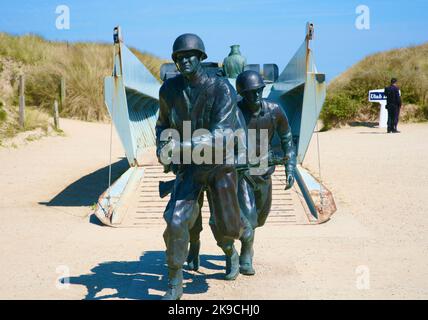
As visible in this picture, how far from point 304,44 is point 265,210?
14.5ft

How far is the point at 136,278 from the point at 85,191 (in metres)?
5.40

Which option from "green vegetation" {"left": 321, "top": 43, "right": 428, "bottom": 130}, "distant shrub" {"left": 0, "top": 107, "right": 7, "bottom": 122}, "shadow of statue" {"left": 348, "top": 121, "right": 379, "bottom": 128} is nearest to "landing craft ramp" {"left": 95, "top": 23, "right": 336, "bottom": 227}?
"distant shrub" {"left": 0, "top": 107, "right": 7, "bottom": 122}

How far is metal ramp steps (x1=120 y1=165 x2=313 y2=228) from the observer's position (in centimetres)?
830

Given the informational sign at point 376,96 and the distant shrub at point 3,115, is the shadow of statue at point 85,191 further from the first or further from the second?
the informational sign at point 376,96

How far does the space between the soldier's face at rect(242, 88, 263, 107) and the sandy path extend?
4.97 ft

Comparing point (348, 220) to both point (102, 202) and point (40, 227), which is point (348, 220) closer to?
point (102, 202)

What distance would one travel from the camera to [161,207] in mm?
8773

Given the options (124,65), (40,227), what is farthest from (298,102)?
(40,227)

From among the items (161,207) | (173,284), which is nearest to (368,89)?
(161,207)

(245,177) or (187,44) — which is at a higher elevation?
(187,44)

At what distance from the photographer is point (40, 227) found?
26.9 ft

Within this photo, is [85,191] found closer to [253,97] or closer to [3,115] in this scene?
[253,97]

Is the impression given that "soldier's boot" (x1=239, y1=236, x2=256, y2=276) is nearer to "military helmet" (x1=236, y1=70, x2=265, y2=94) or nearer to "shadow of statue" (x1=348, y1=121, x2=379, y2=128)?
"military helmet" (x1=236, y1=70, x2=265, y2=94)

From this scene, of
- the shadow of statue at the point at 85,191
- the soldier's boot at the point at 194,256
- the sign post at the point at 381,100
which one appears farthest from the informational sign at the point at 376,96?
the soldier's boot at the point at 194,256
